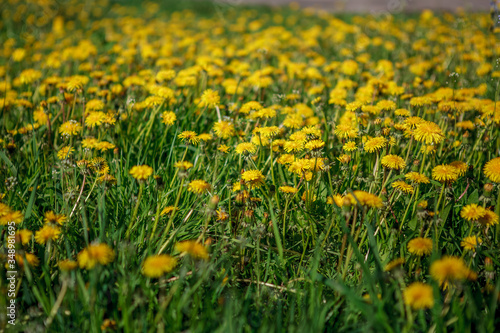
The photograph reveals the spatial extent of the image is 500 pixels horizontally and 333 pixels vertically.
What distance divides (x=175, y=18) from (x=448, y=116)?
6.90 metres

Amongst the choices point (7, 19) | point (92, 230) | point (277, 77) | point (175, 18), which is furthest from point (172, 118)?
point (175, 18)

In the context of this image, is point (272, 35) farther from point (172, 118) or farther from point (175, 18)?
point (172, 118)

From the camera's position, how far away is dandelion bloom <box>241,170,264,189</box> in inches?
65.9

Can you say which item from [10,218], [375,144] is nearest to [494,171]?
[375,144]

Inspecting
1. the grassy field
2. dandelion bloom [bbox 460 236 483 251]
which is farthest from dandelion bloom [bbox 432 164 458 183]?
dandelion bloom [bbox 460 236 483 251]

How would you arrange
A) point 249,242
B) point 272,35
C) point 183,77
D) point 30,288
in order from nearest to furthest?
point 30,288, point 249,242, point 183,77, point 272,35

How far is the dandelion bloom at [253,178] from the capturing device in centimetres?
167

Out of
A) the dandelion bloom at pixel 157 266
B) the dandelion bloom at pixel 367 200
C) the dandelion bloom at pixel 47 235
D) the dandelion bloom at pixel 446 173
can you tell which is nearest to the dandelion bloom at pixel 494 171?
the dandelion bloom at pixel 446 173

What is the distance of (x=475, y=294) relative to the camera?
1428 mm

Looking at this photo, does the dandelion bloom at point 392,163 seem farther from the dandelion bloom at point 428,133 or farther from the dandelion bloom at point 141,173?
the dandelion bloom at point 141,173

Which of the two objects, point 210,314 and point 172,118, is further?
point 172,118

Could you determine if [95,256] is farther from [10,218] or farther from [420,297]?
[420,297]

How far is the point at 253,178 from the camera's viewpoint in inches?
65.5

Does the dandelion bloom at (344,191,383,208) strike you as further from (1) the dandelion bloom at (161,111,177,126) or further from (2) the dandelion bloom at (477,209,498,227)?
(1) the dandelion bloom at (161,111,177,126)
